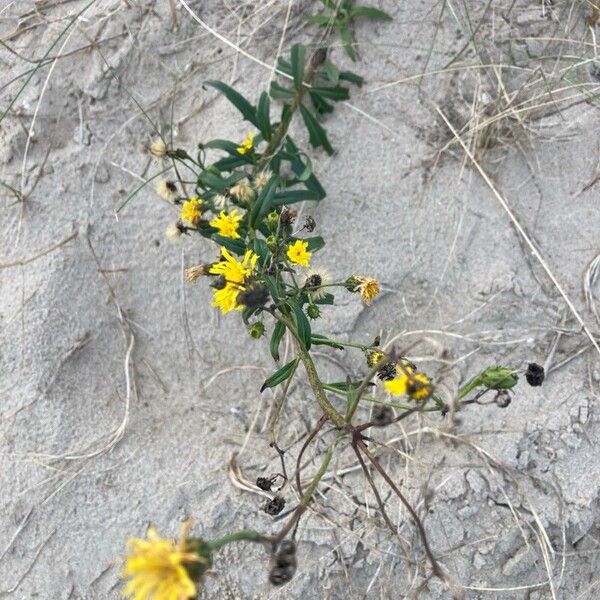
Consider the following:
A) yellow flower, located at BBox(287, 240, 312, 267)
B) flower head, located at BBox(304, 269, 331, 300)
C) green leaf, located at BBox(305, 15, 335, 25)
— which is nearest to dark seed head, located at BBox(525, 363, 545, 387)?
flower head, located at BBox(304, 269, 331, 300)

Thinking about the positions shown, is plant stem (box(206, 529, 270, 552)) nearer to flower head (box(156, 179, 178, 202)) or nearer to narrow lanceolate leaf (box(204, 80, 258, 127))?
flower head (box(156, 179, 178, 202))

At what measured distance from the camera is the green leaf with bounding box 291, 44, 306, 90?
260cm

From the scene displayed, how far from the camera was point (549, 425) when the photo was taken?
240 cm

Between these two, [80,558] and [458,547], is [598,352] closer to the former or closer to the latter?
[458,547]

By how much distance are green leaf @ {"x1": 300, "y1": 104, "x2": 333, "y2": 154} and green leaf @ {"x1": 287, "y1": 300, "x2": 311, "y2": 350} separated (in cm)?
92

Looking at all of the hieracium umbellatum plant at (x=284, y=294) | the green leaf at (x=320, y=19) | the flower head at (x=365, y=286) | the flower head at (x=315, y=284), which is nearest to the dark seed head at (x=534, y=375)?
the hieracium umbellatum plant at (x=284, y=294)

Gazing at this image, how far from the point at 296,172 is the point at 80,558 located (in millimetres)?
1564

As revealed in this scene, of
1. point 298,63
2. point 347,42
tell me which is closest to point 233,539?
point 298,63

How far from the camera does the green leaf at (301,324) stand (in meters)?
2.04

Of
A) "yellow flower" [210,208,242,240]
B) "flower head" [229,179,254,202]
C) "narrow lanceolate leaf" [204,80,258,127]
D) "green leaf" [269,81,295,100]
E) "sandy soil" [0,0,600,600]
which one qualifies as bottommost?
"sandy soil" [0,0,600,600]

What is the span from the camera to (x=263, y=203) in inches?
90.2

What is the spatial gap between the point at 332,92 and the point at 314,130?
0.18 m

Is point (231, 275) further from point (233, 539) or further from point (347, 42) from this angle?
point (347, 42)

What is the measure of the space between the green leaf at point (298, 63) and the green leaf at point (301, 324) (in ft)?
3.26
